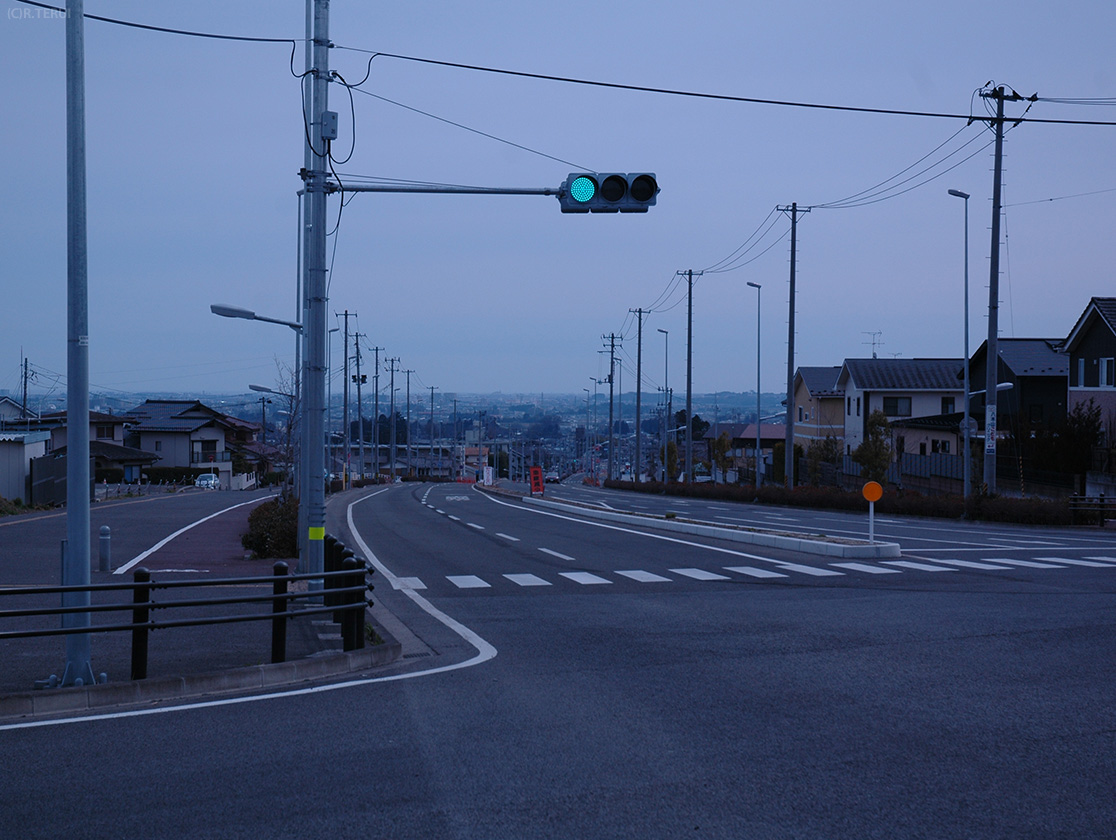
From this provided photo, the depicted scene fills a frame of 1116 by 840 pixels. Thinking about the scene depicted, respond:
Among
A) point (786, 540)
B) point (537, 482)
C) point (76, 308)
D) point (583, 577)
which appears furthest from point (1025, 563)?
point (537, 482)

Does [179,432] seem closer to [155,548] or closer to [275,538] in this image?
[155,548]

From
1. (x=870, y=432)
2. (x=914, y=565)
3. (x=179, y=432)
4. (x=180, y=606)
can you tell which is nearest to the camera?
(x=180, y=606)

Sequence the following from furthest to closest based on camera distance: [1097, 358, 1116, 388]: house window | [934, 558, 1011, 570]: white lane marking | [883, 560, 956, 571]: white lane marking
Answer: [1097, 358, 1116, 388]: house window, [934, 558, 1011, 570]: white lane marking, [883, 560, 956, 571]: white lane marking

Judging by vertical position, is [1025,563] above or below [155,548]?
above

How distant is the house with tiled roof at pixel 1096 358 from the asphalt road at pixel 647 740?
35118 mm

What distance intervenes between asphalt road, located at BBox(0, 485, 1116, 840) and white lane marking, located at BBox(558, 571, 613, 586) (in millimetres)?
4507

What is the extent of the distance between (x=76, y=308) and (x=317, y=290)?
15.8ft

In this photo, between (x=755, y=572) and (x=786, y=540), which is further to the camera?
(x=786, y=540)

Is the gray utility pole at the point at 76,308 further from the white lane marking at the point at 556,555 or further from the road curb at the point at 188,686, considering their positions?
the white lane marking at the point at 556,555

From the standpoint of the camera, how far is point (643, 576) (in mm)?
19312

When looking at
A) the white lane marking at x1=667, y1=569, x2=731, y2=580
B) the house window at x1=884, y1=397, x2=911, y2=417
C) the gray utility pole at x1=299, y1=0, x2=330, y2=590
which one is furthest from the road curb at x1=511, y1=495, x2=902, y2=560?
the house window at x1=884, y1=397, x2=911, y2=417

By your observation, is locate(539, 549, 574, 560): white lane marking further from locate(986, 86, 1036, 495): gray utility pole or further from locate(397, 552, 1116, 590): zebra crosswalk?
locate(986, 86, 1036, 495): gray utility pole

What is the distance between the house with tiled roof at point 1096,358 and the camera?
44.4m

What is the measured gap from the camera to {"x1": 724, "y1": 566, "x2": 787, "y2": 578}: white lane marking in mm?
19000
